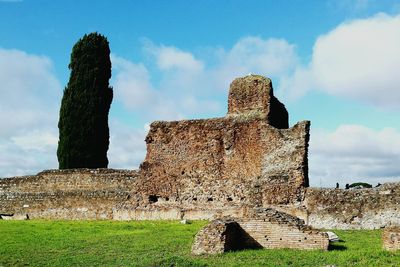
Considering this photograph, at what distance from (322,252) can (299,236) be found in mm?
936

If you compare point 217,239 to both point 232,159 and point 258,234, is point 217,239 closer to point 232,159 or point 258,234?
point 258,234

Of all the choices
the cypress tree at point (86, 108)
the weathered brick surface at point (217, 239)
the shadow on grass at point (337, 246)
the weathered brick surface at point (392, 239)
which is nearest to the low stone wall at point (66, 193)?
the cypress tree at point (86, 108)

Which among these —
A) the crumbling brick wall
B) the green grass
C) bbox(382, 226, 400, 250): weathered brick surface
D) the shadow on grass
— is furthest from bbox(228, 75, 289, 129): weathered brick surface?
bbox(382, 226, 400, 250): weathered brick surface

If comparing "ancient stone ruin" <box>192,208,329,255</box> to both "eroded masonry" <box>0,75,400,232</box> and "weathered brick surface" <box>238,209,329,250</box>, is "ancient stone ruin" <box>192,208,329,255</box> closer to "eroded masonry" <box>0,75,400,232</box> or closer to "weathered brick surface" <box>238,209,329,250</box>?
"weathered brick surface" <box>238,209,329,250</box>

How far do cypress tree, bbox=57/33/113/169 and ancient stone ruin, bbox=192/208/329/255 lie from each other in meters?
22.3

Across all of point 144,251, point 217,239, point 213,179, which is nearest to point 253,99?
point 213,179

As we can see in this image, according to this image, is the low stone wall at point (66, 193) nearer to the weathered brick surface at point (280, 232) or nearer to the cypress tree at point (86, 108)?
the cypress tree at point (86, 108)

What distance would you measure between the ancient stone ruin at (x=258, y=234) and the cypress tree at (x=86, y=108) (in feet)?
73.3

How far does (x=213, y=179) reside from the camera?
28109mm

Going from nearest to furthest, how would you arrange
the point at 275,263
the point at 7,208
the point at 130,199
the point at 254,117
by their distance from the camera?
the point at 275,263, the point at 254,117, the point at 130,199, the point at 7,208

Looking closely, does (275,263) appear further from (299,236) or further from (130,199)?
(130,199)

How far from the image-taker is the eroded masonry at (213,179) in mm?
25328

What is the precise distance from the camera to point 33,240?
19.2 metres

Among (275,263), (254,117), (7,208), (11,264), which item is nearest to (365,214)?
(254,117)
